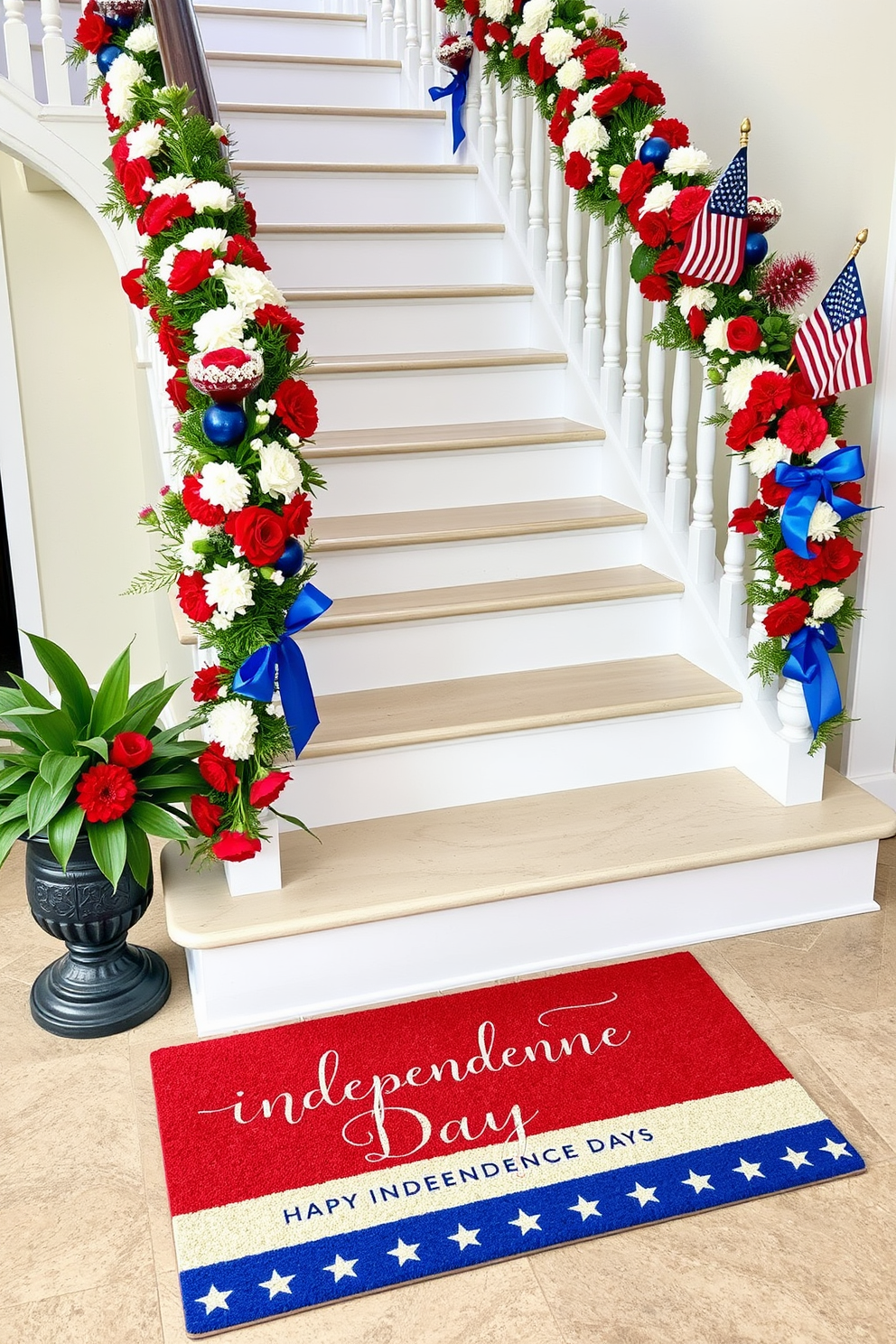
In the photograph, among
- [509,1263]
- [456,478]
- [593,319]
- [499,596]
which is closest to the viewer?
[509,1263]

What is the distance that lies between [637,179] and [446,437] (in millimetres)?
868

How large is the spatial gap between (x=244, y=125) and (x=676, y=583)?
7.08ft

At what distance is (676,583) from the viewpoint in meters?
2.98

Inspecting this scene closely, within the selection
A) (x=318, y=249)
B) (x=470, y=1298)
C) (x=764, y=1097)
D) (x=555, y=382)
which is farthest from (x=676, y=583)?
(x=470, y=1298)

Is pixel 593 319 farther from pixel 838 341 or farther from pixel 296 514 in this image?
pixel 296 514

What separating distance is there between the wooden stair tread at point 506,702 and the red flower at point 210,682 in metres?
0.37

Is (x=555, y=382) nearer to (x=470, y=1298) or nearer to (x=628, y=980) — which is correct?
(x=628, y=980)

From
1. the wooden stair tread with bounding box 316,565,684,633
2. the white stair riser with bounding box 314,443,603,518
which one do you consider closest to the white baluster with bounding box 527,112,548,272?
the white stair riser with bounding box 314,443,603,518

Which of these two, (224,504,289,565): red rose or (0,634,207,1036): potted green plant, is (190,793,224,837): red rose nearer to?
(0,634,207,1036): potted green plant

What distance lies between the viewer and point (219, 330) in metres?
1.99

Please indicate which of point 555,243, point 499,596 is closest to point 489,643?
point 499,596

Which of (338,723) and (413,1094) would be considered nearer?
(413,1094)

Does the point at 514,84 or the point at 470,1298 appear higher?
the point at 514,84

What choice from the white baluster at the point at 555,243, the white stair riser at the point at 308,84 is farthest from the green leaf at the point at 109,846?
the white stair riser at the point at 308,84
